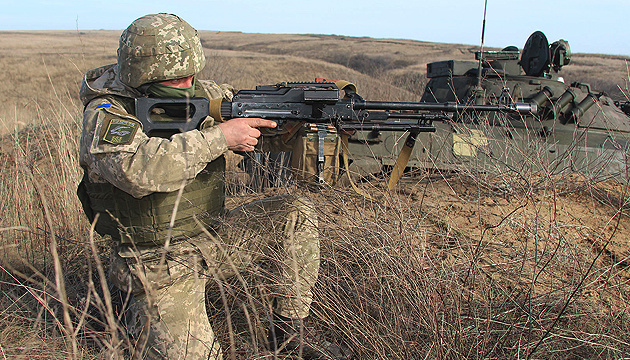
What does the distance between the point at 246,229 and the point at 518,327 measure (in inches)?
60.9

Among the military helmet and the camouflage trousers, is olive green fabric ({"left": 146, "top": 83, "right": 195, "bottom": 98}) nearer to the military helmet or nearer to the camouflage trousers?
the military helmet

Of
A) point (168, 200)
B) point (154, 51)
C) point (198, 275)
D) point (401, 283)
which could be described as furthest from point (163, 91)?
point (401, 283)

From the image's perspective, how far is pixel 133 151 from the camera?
2137 millimetres

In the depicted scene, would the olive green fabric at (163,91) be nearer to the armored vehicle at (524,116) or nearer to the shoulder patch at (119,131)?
the shoulder patch at (119,131)

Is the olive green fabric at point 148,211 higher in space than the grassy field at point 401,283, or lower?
higher

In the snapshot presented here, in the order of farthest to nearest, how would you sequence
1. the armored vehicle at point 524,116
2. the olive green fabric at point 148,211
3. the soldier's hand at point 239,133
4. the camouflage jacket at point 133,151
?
the armored vehicle at point 524,116, the soldier's hand at point 239,133, the olive green fabric at point 148,211, the camouflage jacket at point 133,151

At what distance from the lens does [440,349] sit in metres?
1.82

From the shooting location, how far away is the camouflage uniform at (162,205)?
7.04 feet

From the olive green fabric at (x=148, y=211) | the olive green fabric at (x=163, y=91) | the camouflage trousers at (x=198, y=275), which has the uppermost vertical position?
the olive green fabric at (x=163, y=91)

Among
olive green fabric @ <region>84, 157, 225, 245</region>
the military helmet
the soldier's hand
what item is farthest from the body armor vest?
the military helmet

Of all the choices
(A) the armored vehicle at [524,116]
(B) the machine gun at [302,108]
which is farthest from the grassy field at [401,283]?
(A) the armored vehicle at [524,116]

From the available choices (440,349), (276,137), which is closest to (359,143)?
(276,137)

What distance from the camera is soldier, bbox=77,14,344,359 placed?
2.16m

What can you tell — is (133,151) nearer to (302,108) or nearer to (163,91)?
(163,91)
